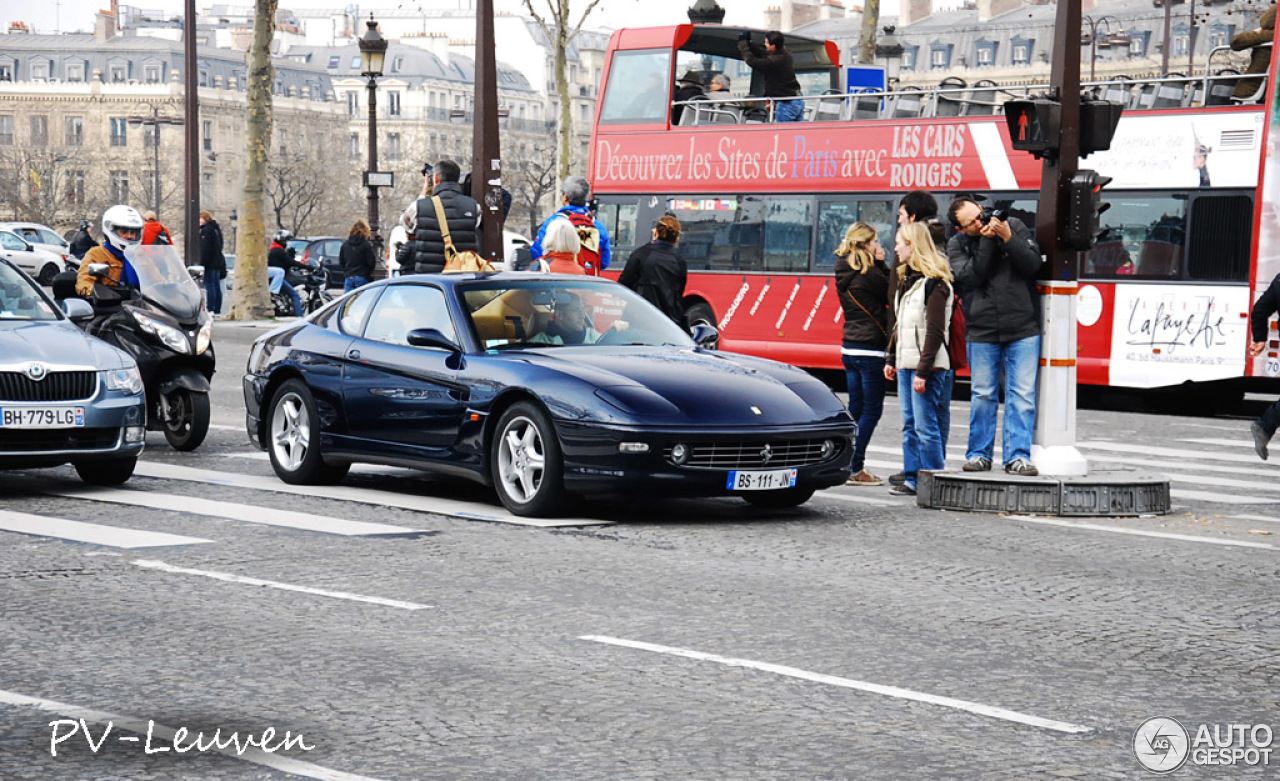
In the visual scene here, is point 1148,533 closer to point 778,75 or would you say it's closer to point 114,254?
point 114,254

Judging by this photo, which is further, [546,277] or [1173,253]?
[1173,253]

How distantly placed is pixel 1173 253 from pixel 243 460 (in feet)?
34.3

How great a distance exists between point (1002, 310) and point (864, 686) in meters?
5.92

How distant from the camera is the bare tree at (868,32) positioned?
121 ft

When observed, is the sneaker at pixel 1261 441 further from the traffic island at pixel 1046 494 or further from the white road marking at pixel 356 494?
the white road marking at pixel 356 494

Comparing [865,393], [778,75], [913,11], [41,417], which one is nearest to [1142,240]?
[778,75]

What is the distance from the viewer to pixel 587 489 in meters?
10.4

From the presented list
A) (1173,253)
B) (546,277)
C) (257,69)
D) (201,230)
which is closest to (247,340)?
(201,230)

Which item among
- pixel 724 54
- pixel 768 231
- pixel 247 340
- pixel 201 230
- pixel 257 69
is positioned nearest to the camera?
pixel 768 231

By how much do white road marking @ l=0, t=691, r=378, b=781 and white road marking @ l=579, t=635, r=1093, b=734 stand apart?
6.04ft

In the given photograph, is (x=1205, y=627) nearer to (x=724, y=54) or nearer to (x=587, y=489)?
(x=587, y=489)

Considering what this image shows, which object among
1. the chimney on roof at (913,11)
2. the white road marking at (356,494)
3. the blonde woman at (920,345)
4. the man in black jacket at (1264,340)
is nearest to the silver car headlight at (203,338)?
the white road marking at (356,494)

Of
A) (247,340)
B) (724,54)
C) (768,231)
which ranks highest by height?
(724,54)

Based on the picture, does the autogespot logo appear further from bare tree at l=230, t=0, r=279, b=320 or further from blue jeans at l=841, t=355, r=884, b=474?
bare tree at l=230, t=0, r=279, b=320
